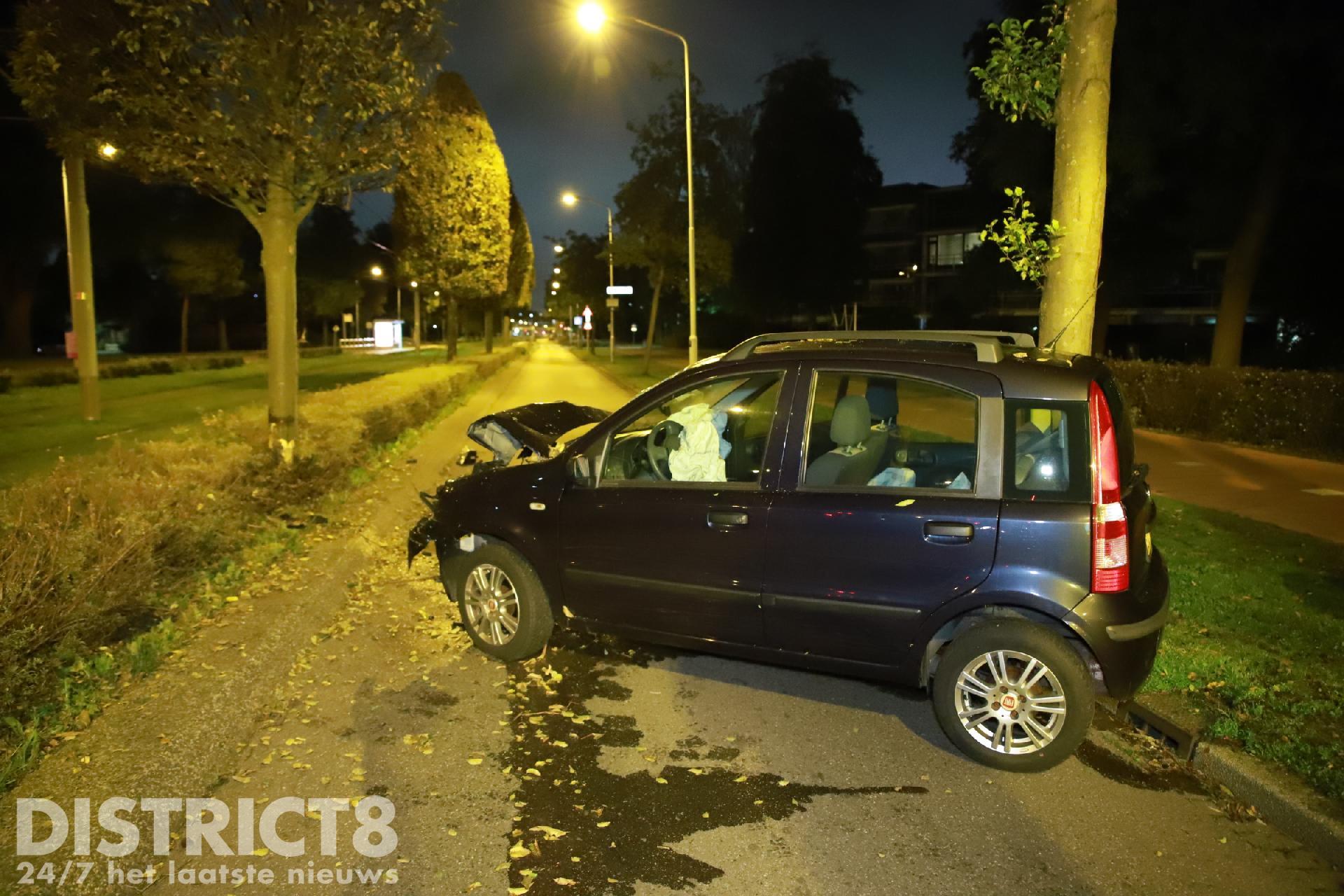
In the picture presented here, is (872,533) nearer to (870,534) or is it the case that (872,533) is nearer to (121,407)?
(870,534)

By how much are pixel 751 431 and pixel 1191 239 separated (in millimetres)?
25276

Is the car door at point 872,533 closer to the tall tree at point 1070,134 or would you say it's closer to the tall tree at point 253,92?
the tall tree at point 1070,134

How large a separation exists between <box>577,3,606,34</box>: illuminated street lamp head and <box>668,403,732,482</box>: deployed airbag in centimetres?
1240

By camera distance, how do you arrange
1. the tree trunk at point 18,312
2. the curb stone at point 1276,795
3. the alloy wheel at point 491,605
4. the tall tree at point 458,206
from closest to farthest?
the curb stone at point 1276,795, the alloy wheel at point 491,605, the tall tree at point 458,206, the tree trunk at point 18,312

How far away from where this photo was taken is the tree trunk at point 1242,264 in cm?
2103

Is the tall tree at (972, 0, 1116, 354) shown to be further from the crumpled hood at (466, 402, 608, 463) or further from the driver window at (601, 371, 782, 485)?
the crumpled hood at (466, 402, 608, 463)

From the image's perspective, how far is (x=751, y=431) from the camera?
242 inches

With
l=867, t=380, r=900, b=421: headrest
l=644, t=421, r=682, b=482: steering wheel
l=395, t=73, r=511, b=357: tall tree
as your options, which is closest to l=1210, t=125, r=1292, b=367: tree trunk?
l=867, t=380, r=900, b=421: headrest

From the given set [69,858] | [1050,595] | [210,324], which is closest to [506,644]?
[69,858]

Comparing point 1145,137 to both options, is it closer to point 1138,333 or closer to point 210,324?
point 1138,333

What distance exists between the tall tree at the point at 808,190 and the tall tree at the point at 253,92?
131ft

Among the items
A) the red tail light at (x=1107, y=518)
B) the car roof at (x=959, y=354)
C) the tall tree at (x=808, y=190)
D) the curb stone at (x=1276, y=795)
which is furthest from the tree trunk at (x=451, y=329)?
the curb stone at (x=1276, y=795)

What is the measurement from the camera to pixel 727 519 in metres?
4.71

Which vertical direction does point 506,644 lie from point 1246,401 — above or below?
below
